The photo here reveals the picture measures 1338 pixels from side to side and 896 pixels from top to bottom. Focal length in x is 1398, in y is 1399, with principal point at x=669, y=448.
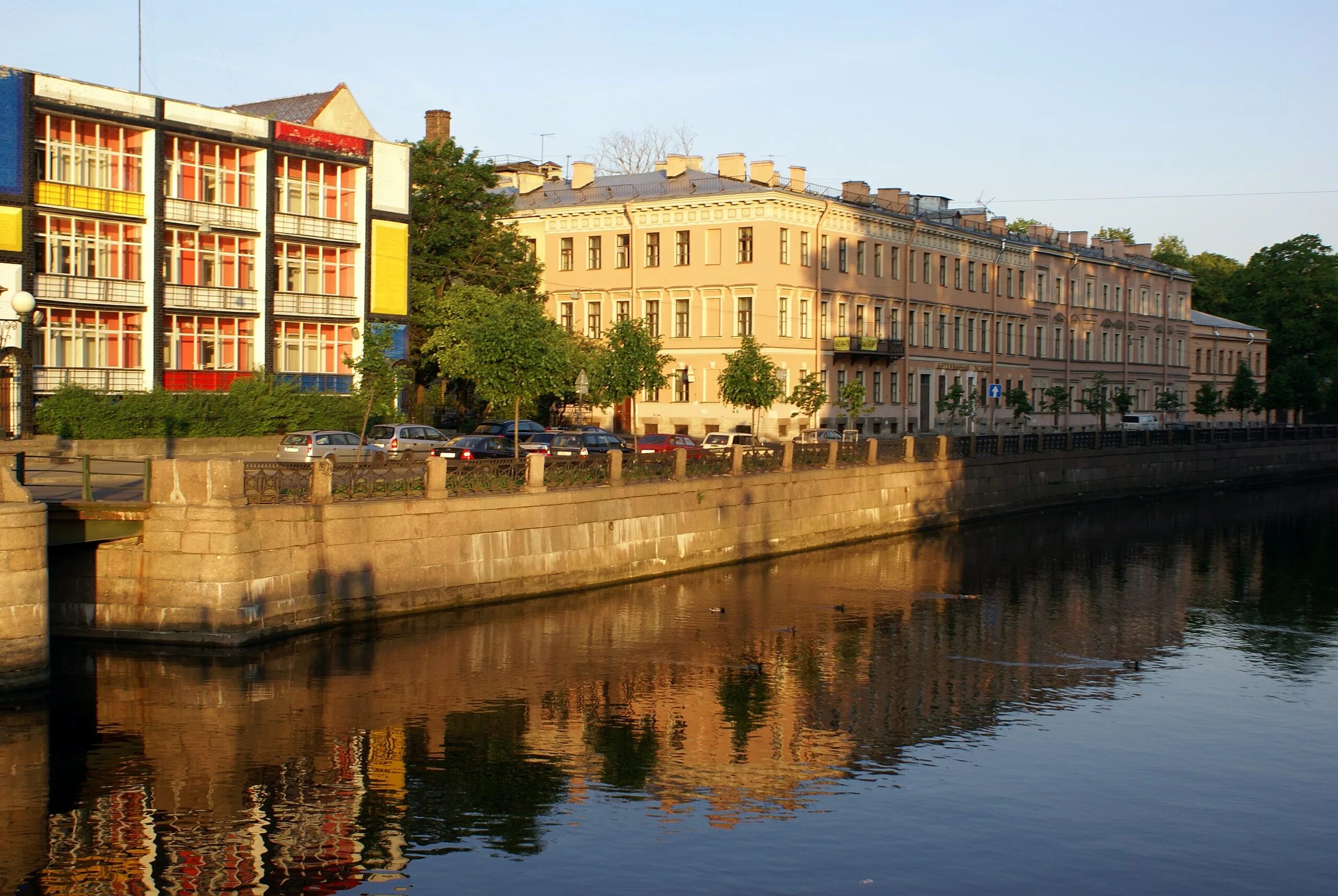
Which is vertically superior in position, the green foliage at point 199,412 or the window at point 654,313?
the window at point 654,313

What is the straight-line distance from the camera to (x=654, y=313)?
210 feet

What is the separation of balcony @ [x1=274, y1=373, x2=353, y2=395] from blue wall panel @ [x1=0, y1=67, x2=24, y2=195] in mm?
10228

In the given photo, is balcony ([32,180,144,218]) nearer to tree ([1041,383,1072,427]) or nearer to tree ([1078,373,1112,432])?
tree ([1078,373,1112,432])

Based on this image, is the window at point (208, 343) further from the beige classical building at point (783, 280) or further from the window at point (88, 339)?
the beige classical building at point (783, 280)

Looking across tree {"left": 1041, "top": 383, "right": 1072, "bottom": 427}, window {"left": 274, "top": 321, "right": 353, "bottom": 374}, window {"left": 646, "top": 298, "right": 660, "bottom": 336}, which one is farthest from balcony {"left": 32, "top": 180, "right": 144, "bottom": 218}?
tree {"left": 1041, "top": 383, "right": 1072, "bottom": 427}

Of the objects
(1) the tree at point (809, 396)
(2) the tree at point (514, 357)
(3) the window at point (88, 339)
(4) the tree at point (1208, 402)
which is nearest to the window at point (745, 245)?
(1) the tree at point (809, 396)

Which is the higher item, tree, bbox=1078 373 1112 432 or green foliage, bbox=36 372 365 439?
tree, bbox=1078 373 1112 432

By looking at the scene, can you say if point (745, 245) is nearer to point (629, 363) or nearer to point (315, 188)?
point (629, 363)

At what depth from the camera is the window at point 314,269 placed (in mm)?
47500

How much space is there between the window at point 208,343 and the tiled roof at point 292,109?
7.92 m

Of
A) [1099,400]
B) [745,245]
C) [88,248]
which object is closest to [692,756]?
[88,248]

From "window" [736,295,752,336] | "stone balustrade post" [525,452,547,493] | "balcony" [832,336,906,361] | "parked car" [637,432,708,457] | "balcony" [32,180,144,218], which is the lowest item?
"stone balustrade post" [525,452,547,493]

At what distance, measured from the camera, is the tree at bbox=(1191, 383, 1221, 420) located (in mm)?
85188

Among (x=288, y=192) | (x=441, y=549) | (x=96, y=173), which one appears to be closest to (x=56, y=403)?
(x=96, y=173)
